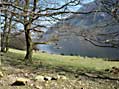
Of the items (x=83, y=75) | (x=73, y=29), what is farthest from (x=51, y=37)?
(x=83, y=75)

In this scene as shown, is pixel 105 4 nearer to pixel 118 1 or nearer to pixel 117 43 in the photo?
Answer: pixel 118 1

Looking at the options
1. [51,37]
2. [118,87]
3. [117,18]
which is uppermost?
[117,18]

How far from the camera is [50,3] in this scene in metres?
16.7

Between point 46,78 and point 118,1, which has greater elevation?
point 118,1

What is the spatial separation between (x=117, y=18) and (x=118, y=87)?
114 inches

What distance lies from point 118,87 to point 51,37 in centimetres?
784

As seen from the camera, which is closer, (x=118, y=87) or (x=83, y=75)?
(x=118, y=87)

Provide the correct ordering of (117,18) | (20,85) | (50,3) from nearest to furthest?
(20,85), (117,18), (50,3)

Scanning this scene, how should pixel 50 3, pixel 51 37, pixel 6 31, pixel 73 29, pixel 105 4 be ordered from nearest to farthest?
pixel 105 4
pixel 50 3
pixel 73 29
pixel 51 37
pixel 6 31

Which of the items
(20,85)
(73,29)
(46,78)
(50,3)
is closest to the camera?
(20,85)

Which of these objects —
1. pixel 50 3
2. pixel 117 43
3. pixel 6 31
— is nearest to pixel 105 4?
pixel 117 43

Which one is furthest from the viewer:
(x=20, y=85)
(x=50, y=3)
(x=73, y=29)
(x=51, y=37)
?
(x=51, y=37)

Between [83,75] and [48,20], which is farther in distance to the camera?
[48,20]

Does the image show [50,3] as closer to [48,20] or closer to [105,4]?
[48,20]
